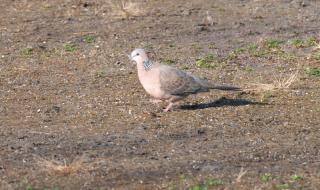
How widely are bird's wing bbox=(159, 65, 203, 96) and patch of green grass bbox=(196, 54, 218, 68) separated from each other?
249 centimetres

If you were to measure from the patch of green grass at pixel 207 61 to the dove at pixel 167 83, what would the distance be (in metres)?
2.44

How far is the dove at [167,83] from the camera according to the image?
9719 mm

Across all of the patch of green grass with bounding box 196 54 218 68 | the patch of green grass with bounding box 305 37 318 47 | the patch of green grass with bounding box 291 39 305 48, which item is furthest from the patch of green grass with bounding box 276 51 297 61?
the patch of green grass with bounding box 196 54 218 68

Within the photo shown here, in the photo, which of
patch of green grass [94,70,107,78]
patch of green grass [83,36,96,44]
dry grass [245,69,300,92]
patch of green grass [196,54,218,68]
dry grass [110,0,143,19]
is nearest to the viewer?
dry grass [245,69,300,92]

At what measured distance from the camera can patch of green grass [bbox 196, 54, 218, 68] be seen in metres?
12.4

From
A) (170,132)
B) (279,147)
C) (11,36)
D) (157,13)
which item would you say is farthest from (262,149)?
(157,13)

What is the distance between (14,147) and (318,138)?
2761mm

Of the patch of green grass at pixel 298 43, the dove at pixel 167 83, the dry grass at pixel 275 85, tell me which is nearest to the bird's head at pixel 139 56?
the dove at pixel 167 83

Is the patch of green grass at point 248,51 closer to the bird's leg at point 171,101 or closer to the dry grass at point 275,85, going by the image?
the dry grass at point 275,85

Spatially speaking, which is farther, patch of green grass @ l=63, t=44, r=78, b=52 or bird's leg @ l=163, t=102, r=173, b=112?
patch of green grass @ l=63, t=44, r=78, b=52

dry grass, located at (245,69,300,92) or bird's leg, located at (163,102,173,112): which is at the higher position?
dry grass, located at (245,69,300,92)

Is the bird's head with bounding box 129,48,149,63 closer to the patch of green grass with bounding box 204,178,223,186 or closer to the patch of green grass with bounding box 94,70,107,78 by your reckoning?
the patch of green grass with bounding box 94,70,107,78

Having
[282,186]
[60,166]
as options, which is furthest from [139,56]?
[282,186]

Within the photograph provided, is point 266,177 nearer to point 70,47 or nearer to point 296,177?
point 296,177
